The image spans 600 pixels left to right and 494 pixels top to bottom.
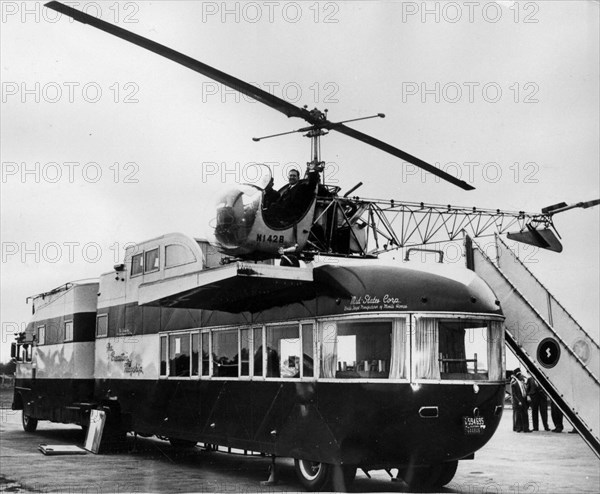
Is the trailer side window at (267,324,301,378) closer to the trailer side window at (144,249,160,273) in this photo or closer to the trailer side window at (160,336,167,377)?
the trailer side window at (160,336,167,377)

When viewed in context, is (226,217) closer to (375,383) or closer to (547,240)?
(375,383)

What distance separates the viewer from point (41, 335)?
2098 cm

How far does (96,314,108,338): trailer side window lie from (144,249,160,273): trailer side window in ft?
8.04

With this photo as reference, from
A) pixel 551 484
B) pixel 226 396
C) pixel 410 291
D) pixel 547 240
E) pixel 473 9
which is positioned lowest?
pixel 551 484

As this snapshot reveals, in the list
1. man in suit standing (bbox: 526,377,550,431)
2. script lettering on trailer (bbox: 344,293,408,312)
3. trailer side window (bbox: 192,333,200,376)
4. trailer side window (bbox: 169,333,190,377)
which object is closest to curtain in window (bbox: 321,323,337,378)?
script lettering on trailer (bbox: 344,293,408,312)

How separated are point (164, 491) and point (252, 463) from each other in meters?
3.39

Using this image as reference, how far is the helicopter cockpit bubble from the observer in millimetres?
12539

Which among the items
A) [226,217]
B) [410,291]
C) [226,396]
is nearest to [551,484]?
[410,291]

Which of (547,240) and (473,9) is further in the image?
(547,240)

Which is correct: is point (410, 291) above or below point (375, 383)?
above

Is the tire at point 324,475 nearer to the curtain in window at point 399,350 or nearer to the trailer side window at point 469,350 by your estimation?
the curtain in window at point 399,350

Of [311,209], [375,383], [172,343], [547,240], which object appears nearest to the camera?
[375,383]

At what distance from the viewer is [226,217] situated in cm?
1260

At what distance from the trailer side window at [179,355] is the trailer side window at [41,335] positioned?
687cm
